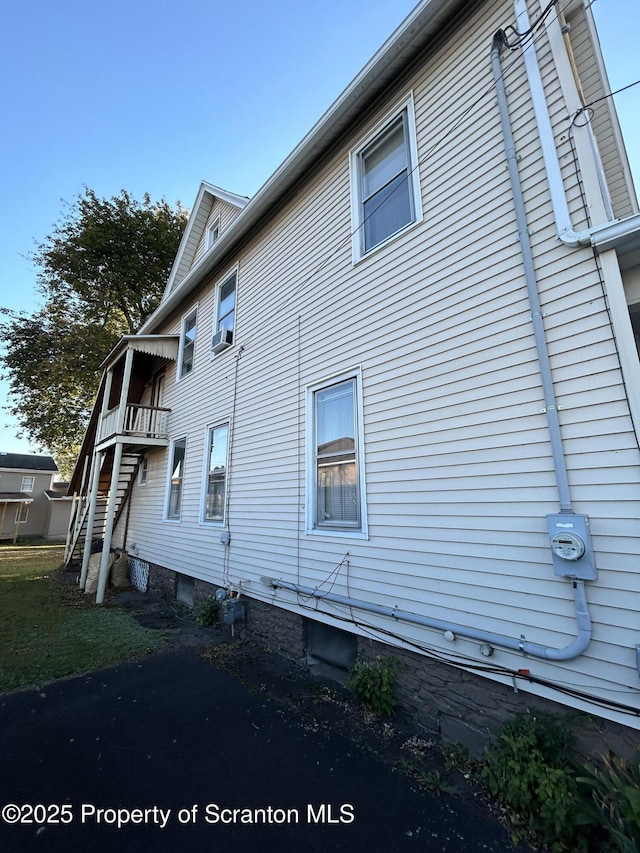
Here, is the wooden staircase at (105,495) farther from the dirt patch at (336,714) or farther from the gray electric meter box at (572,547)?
the gray electric meter box at (572,547)

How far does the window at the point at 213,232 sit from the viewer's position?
948 cm

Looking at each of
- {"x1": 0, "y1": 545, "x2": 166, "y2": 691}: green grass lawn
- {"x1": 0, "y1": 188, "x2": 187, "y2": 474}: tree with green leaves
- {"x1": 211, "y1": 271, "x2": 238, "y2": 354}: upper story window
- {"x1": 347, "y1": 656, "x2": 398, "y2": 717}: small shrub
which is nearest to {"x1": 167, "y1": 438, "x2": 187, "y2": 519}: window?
{"x1": 0, "y1": 545, "x2": 166, "y2": 691}: green grass lawn

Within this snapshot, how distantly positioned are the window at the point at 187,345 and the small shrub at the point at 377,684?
7.77 metres

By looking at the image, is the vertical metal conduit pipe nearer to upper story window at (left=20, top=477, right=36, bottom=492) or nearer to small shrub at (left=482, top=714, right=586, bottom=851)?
small shrub at (left=482, top=714, right=586, bottom=851)

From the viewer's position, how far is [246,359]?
6809 mm

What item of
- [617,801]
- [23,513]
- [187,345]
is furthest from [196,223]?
[23,513]

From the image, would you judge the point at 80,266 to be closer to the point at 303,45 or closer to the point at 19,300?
the point at 19,300

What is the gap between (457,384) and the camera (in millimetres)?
3428

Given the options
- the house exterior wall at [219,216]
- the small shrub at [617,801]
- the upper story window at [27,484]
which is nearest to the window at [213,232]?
the house exterior wall at [219,216]

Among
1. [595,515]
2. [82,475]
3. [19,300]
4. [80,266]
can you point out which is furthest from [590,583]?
[19,300]

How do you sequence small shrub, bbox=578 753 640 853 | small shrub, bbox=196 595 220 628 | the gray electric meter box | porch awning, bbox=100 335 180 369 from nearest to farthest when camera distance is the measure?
small shrub, bbox=578 753 640 853 < the gray electric meter box < small shrub, bbox=196 595 220 628 < porch awning, bbox=100 335 180 369

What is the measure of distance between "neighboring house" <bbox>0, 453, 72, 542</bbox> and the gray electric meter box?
29.2 metres

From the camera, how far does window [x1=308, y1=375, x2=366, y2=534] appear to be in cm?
432

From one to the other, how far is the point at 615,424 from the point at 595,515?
25.6 inches
